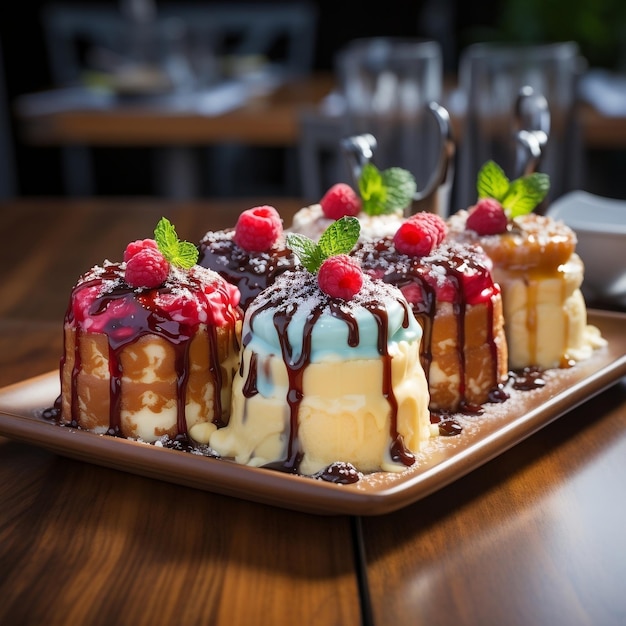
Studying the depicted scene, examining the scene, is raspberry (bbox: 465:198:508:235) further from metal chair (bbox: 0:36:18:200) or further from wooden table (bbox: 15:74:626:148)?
metal chair (bbox: 0:36:18:200)

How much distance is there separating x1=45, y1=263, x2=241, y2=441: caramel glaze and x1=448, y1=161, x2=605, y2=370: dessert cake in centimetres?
Result: 39

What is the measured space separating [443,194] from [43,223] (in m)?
1.06

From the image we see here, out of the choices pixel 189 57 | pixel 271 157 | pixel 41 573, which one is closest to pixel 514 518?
pixel 41 573

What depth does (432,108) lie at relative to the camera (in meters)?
1.65

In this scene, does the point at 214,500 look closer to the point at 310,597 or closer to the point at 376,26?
the point at 310,597

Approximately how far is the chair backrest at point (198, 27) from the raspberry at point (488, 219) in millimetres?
3571

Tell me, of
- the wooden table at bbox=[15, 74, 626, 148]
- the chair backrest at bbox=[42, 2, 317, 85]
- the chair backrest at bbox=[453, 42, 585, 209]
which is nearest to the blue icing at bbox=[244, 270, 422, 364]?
the chair backrest at bbox=[453, 42, 585, 209]

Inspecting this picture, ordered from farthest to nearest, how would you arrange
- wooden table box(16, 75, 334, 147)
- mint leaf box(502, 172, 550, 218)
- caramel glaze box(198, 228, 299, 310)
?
wooden table box(16, 75, 334, 147)
mint leaf box(502, 172, 550, 218)
caramel glaze box(198, 228, 299, 310)

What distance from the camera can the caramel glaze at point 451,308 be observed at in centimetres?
118

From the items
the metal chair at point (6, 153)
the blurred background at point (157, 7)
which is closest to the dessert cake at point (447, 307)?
the metal chair at point (6, 153)

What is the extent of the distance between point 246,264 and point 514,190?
41 centimetres

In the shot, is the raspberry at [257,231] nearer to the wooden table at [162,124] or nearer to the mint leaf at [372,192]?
the mint leaf at [372,192]

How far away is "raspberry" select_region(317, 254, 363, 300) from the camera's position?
3.36ft

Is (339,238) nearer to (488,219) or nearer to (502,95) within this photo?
(488,219)
